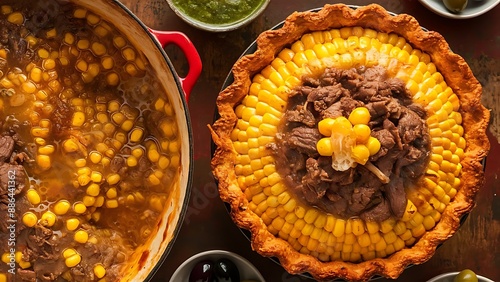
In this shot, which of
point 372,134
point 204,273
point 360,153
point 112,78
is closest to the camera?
point 360,153

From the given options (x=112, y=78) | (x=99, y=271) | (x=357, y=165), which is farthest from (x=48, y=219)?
(x=357, y=165)

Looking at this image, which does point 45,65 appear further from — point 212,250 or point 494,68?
point 494,68

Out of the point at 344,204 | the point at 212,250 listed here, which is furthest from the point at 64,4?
the point at 344,204

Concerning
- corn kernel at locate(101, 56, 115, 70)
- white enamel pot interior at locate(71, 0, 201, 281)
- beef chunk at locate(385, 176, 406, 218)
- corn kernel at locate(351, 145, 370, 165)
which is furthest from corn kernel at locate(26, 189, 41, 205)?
beef chunk at locate(385, 176, 406, 218)

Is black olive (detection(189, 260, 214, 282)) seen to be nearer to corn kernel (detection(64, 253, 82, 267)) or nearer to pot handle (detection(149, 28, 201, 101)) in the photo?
corn kernel (detection(64, 253, 82, 267))

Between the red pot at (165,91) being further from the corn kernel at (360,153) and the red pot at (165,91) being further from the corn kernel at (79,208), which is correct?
the corn kernel at (360,153)

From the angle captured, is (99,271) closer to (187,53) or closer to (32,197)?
(32,197)

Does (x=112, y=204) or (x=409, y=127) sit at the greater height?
(x=409, y=127)

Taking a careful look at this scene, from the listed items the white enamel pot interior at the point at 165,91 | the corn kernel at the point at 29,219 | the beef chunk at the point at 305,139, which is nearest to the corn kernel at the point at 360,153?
the beef chunk at the point at 305,139
